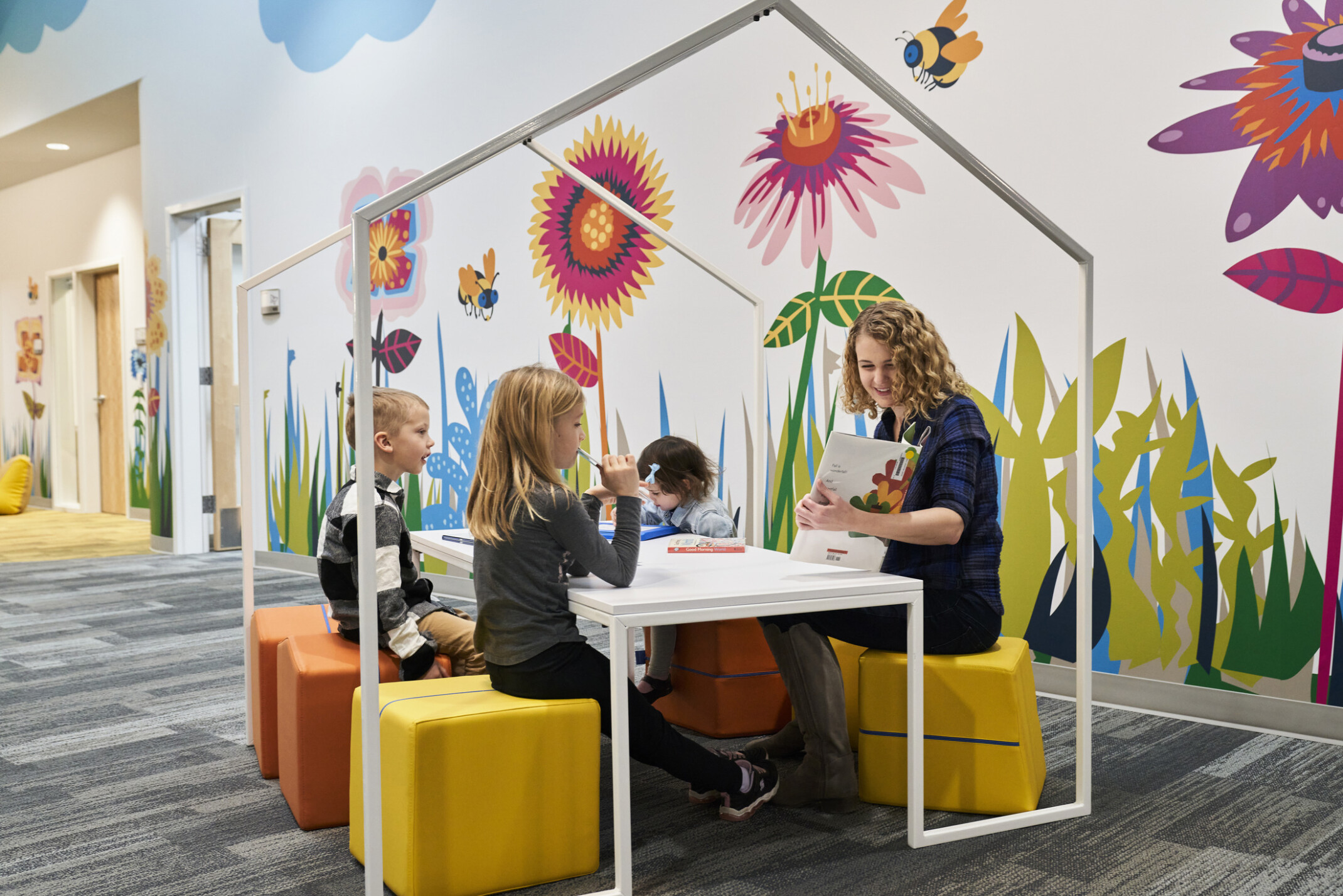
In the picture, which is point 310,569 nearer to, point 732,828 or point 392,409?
point 392,409

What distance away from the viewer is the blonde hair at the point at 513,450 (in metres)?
1.78

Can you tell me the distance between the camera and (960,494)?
77.6 inches

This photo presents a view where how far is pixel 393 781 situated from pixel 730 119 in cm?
283

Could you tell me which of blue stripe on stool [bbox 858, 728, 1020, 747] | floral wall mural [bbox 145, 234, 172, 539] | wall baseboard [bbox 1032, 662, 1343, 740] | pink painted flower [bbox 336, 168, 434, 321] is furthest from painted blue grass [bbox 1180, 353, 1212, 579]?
floral wall mural [bbox 145, 234, 172, 539]

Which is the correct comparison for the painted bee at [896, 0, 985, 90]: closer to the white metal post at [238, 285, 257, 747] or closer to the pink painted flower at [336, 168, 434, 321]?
the white metal post at [238, 285, 257, 747]

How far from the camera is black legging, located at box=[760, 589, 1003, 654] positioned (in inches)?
78.9

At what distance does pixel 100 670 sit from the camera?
11.3 feet

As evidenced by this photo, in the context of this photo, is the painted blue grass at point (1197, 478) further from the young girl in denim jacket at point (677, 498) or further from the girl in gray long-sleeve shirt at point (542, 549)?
the girl in gray long-sleeve shirt at point (542, 549)

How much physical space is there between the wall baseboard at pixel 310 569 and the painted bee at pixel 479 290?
1.26 m

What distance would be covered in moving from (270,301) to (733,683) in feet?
13.9

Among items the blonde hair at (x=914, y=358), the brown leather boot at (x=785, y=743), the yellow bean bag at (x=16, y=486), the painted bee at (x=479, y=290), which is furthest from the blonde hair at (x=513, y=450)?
the yellow bean bag at (x=16, y=486)

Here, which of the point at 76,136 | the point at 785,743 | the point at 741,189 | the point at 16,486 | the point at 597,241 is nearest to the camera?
the point at 785,743

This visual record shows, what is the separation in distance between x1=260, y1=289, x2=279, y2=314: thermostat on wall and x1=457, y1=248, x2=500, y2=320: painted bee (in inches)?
59.3

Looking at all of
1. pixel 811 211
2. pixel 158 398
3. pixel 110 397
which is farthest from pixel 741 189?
pixel 110 397
